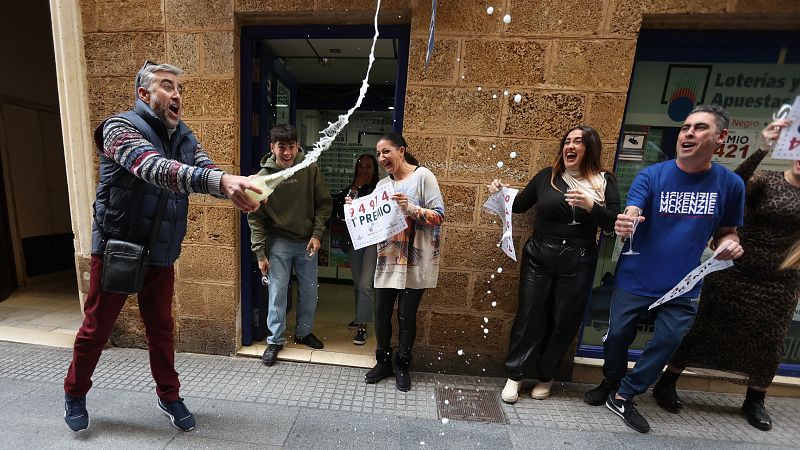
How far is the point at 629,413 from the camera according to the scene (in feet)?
8.20

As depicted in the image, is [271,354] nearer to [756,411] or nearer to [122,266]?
[122,266]

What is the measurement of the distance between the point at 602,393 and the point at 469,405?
1055mm

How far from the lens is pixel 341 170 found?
5113 mm

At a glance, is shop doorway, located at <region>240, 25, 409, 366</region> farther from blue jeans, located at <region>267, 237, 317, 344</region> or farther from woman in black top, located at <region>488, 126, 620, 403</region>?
woman in black top, located at <region>488, 126, 620, 403</region>

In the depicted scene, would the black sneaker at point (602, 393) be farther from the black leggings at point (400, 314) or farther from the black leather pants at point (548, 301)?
the black leggings at point (400, 314)

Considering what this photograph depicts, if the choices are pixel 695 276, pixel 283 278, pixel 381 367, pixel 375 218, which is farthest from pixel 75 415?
pixel 695 276

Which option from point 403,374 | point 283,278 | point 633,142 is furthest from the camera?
point 283,278

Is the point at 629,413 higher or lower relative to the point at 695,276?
lower

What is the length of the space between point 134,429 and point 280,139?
2.17 meters

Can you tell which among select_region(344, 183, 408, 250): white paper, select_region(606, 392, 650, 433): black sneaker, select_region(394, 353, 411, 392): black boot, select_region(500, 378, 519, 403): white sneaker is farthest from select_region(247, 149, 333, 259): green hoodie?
select_region(606, 392, 650, 433): black sneaker

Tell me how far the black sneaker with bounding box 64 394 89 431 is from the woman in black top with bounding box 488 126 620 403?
281cm

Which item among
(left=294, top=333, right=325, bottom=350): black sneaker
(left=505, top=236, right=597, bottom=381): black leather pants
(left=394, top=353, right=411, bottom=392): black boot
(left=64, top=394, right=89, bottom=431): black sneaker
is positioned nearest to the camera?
(left=64, top=394, right=89, bottom=431): black sneaker

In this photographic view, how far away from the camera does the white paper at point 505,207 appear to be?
2471mm

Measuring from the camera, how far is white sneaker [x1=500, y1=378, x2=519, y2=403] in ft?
8.70
